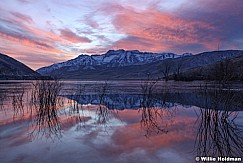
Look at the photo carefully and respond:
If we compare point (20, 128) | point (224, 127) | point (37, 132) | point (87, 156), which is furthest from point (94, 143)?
point (224, 127)

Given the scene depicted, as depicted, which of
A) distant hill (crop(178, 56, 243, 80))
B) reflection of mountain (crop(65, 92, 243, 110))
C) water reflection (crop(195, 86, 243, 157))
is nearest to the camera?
water reflection (crop(195, 86, 243, 157))

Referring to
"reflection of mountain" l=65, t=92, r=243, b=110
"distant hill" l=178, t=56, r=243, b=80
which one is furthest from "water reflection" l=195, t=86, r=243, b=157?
"reflection of mountain" l=65, t=92, r=243, b=110

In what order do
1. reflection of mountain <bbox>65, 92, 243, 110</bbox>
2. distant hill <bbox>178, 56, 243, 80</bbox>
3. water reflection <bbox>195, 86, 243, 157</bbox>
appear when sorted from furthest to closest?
1. reflection of mountain <bbox>65, 92, 243, 110</bbox>
2. distant hill <bbox>178, 56, 243, 80</bbox>
3. water reflection <bbox>195, 86, 243, 157</bbox>

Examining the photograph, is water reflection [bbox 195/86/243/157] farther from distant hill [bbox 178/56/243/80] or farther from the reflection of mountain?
Result: the reflection of mountain

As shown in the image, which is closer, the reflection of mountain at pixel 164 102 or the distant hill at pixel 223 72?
the distant hill at pixel 223 72

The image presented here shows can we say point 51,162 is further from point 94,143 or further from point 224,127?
point 224,127

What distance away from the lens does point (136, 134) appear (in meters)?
6.85

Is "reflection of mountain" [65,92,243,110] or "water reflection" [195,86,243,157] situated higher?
"reflection of mountain" [65,92,243,110]

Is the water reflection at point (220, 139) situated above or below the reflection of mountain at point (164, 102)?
below

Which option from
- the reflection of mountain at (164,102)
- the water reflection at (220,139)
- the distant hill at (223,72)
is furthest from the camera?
the reflection of mountain at (164,102)

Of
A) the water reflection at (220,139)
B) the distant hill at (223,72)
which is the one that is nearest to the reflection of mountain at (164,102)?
the distant hill at (223,72)

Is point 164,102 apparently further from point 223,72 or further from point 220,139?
point 220,139

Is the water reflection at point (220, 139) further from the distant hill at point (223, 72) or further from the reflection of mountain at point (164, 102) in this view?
the reflection of mountain at point (164, 102)

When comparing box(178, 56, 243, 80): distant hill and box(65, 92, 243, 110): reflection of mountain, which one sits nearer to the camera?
box(178, 56, 243, 80): distant hill
